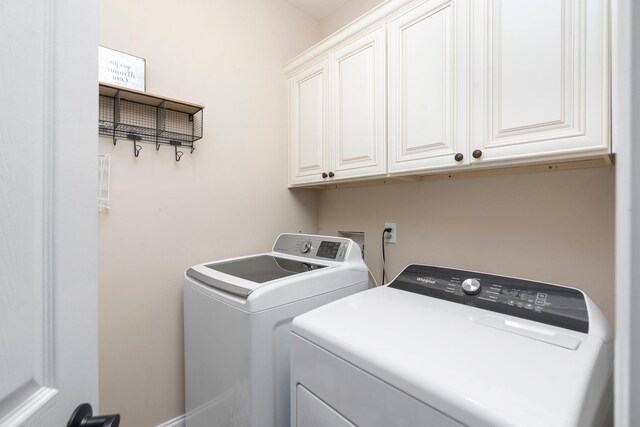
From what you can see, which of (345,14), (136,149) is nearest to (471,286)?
(136,149)

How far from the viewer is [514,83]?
1019mm

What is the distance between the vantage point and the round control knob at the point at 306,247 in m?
1.68

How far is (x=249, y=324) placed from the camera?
1.04 metres

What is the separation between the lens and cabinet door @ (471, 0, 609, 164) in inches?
34.1

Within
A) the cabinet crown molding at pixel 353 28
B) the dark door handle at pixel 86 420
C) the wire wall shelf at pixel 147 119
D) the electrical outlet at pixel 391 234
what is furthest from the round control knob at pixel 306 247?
the dark door handle at pixel 86 420

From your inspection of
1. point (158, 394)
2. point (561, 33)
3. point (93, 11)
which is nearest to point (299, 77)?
point (561, 33)

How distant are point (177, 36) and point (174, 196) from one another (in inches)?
33.2

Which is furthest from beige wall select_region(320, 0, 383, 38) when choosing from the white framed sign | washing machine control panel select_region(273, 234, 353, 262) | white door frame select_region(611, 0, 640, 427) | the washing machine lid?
white door frame select_region(611, 0, 640, 427)

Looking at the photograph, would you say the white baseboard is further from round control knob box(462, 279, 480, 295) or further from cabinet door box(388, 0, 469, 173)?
cabinet door box(388, 0, 469, 173)

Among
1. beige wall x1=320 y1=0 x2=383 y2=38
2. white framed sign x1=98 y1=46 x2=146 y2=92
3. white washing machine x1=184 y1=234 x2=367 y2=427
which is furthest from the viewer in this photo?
beige wall x1=320 y1=0 x2=383 y2=38

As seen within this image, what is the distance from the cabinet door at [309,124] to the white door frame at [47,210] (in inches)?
50.9

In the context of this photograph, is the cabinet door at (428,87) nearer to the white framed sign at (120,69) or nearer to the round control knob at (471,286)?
the round control knob at (471,286)

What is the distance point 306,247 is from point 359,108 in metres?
0.81

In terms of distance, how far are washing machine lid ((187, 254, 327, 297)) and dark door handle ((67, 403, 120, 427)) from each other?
584 mm
